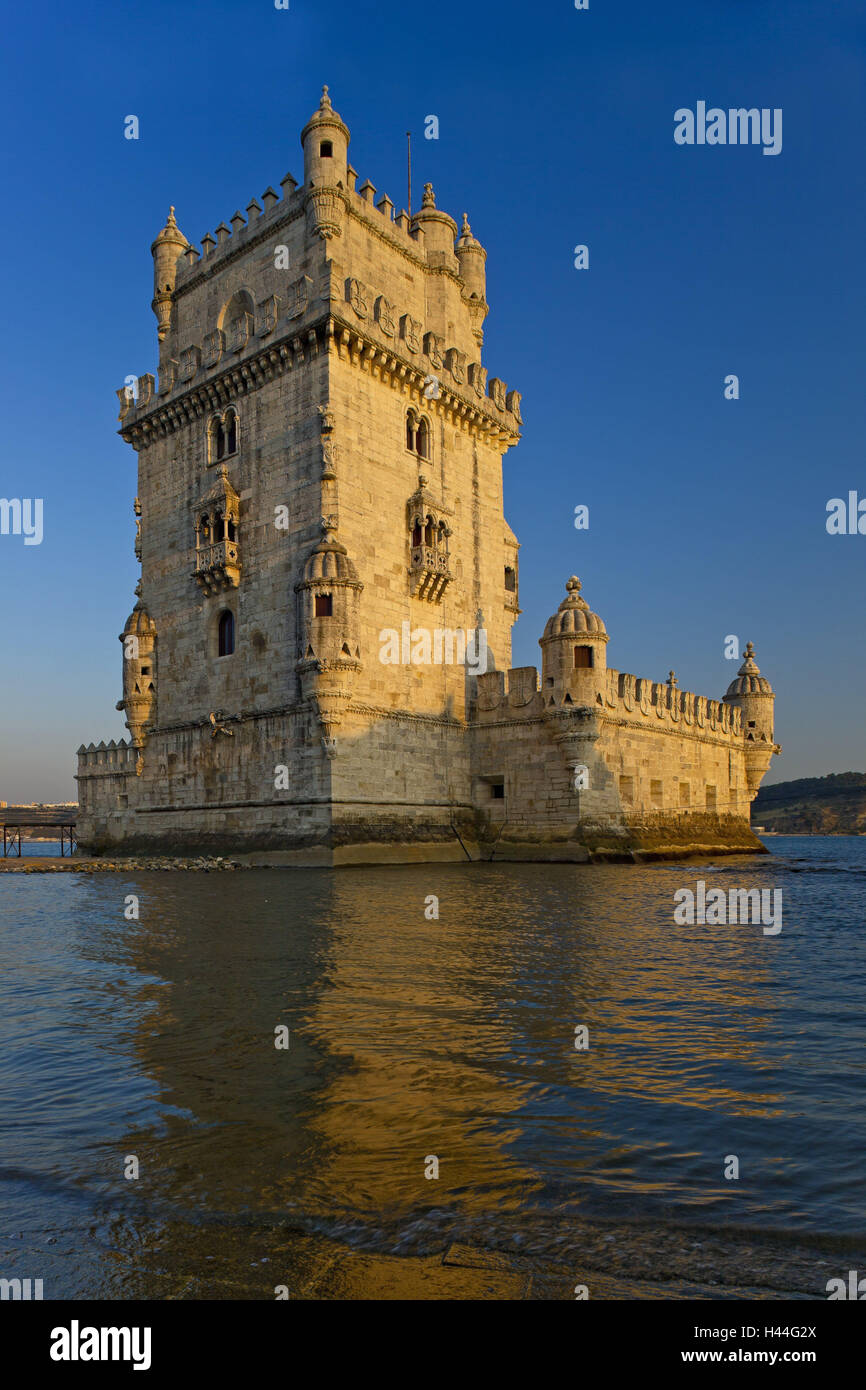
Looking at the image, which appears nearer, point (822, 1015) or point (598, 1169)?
point (598, 1169)

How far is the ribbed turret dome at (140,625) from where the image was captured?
32562 millimetres

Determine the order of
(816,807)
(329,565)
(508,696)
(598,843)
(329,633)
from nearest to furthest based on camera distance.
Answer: (329,633) → (329,565) → (598,843) → (508,696) → (816,807)

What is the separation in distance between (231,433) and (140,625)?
8166mm

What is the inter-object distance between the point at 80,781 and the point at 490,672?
18.7 meters

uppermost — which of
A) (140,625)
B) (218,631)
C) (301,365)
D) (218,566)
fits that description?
(301,365)

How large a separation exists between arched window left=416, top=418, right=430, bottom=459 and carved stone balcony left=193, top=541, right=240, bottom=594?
7.48 m

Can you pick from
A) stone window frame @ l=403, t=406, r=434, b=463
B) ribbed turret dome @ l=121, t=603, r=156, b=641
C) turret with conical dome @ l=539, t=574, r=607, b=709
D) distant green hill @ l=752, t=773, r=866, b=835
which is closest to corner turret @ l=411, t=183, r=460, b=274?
stone window frame @ l=403, t=406, r=434, b=463

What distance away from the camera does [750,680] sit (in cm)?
4094

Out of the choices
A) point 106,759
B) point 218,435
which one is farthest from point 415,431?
point 106,759

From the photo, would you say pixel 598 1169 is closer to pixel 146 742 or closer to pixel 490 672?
pixel 490 672

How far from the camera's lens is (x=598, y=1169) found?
4145 millimetres

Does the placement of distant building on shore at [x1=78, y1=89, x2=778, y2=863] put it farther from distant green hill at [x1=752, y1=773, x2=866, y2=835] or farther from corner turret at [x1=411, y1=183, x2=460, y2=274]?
distant green hill at [x1=752, y1=773, x2=866, y2=835]

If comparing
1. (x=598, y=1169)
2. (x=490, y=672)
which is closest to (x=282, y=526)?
(x=490, y=672)

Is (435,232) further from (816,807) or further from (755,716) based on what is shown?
(816,807)
